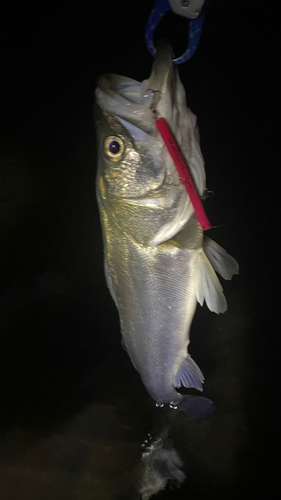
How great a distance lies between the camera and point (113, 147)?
65 centimetres

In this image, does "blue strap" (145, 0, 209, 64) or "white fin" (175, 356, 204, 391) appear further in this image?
"white fin" (175, 356, 204, 391)

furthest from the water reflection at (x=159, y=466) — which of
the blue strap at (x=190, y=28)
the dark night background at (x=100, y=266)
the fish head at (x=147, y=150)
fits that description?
the blue strap at (x=190, y=28)

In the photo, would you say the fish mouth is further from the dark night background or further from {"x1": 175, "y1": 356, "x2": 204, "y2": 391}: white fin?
{"x1": 175, "y1": 356, "x2": 204, "y2": 391}: white fin

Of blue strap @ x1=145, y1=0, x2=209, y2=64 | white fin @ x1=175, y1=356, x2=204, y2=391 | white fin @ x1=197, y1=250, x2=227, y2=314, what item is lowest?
white fin @ x1=175, y1=356, x2=204, y2=391

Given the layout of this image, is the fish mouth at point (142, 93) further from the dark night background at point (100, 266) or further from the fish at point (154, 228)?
the dark night background at point (100, 266)

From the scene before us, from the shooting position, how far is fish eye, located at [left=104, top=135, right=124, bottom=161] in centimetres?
65

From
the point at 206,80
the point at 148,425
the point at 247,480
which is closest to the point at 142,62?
the point at 206,80

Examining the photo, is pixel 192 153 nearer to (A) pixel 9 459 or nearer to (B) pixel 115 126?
(B) pixel 115 126

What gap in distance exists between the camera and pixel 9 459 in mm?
1149

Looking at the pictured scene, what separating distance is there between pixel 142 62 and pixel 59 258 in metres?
0.70

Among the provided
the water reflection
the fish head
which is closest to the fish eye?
the fish head

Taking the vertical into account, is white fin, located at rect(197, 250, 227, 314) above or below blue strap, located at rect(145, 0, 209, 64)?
below

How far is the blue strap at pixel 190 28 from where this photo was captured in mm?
694

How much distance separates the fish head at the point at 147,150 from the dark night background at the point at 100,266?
0.24 m
